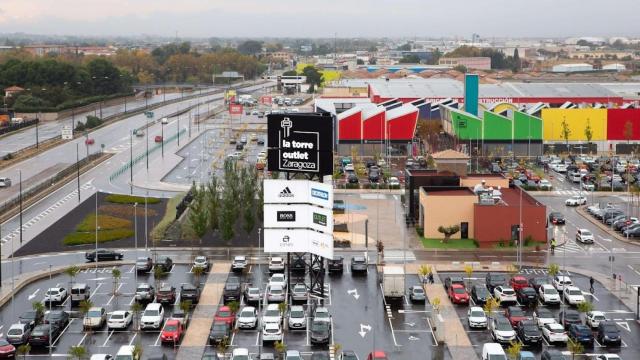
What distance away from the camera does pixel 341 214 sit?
38.8 m

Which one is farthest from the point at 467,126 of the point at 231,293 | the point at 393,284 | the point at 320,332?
the point at 320,332

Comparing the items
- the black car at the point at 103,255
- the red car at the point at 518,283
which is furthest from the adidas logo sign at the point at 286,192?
the black car at the point at 103,255

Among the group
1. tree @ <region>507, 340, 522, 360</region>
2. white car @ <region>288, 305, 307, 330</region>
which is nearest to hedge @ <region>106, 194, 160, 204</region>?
white car @ <region>288, 305, 307, 330</region>

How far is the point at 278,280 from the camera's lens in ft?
89.5

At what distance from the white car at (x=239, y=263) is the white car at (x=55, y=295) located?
5.40 metres

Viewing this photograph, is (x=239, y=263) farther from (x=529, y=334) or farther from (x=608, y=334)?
(x=608, y=334)

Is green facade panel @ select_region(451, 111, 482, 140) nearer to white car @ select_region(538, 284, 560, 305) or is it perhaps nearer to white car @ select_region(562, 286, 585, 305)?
white car @ select_region(538, 284, 560, 305)

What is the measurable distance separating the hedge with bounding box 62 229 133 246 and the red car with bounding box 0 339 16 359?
12.0 metres

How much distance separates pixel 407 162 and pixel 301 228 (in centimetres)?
3000

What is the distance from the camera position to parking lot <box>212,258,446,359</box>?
22125 mm

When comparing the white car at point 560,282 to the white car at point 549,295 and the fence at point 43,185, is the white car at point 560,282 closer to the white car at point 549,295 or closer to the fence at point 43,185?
the white car at point 549,295

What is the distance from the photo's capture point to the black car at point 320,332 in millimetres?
22206

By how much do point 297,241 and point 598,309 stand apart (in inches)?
316

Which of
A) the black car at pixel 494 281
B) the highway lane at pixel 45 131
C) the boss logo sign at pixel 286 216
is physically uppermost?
the boss logo sign at pixel 286 216
